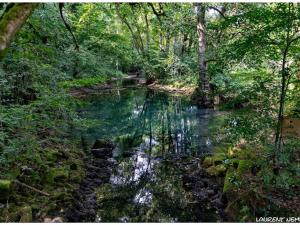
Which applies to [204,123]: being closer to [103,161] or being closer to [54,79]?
[103,161]

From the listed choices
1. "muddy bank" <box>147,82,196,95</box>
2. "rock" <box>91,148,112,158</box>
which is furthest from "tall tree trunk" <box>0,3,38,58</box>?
"muddy bank" <box>147,82,196,95</box>

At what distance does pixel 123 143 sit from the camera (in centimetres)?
1170

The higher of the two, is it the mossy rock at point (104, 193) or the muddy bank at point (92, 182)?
the muddy bank at point (92, 182)

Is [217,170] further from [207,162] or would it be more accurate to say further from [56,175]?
[56,175]

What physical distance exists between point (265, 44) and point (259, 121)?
1737mm

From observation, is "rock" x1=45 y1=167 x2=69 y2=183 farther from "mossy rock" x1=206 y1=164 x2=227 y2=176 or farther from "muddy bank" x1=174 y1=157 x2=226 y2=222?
"mossy rock" x1=206 y1=164 x2=227 y2=176

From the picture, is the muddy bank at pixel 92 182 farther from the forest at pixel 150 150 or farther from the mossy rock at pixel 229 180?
the mossy rock at pixel 229 180

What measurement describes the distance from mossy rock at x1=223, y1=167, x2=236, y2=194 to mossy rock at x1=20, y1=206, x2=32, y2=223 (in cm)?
410

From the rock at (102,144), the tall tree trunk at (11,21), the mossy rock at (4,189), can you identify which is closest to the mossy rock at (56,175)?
the mossy rock at (4,189)

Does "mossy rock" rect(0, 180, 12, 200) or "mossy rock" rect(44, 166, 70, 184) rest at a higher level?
"mossy rock" rect(0, 180, 12, 200)

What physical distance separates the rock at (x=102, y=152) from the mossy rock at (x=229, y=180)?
4.38 metres

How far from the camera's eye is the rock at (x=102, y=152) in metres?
10.2

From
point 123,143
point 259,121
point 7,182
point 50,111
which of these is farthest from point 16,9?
point 123,143

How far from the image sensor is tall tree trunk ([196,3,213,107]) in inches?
668
